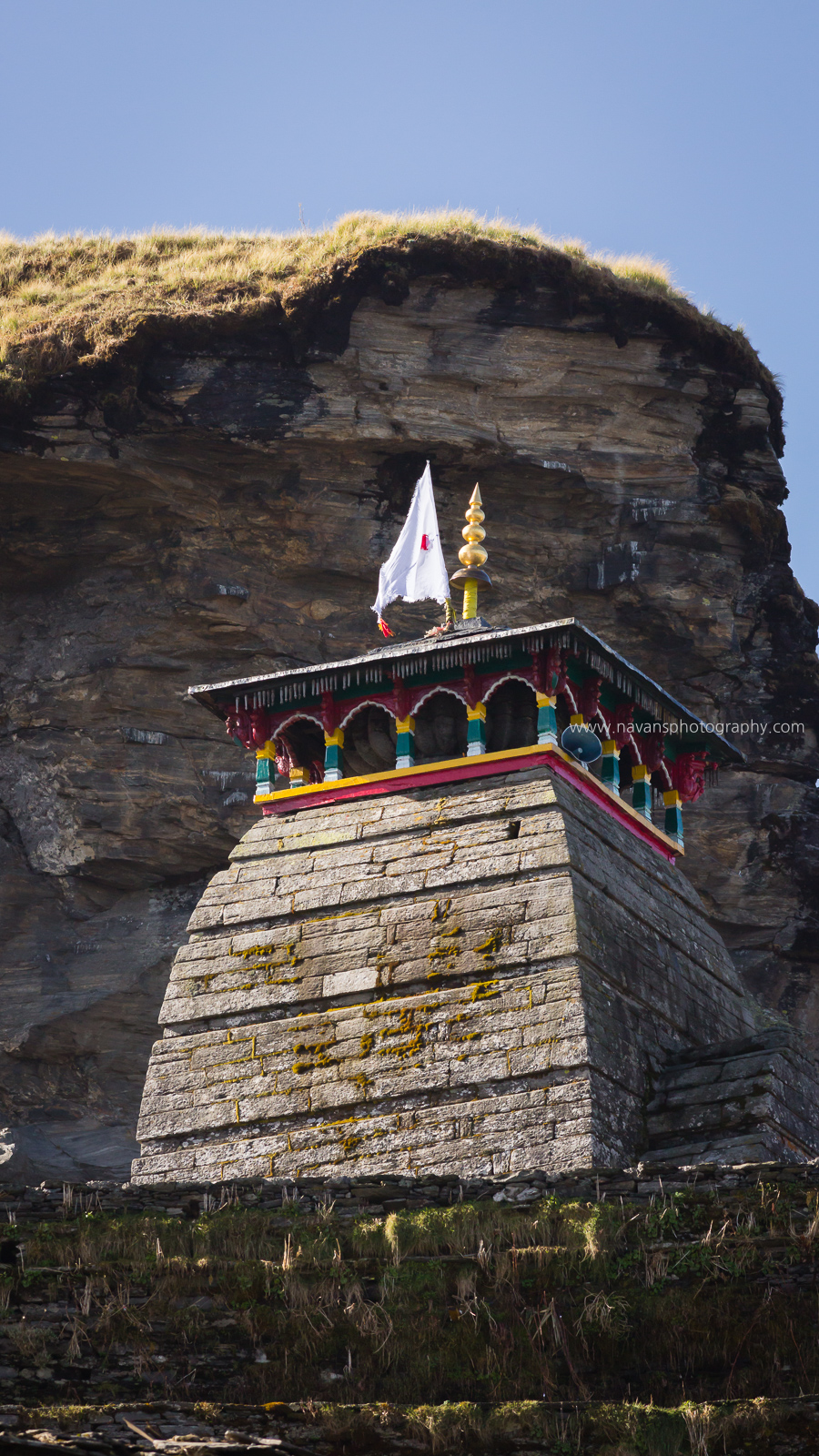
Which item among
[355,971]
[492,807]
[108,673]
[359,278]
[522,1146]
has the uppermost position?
[359,278]

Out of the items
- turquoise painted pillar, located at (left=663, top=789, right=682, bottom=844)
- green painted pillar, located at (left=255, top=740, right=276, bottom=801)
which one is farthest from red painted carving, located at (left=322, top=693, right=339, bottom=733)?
turquoise painted pillar, located at (left=663, top=789, right=682, bottom=844)

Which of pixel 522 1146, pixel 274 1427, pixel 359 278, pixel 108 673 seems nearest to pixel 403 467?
pixel 359 278

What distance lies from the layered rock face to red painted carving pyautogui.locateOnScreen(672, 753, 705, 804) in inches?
410

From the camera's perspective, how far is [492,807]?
18266 millimetres

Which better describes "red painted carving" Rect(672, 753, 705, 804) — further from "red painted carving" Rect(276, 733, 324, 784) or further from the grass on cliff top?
the grass on cliff top

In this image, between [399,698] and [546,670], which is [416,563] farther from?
[546,670]

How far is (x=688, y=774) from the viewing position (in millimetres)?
21891

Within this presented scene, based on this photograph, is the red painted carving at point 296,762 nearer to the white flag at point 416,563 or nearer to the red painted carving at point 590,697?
the white flag at point 416,563

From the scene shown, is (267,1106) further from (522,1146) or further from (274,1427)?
(274,1427)

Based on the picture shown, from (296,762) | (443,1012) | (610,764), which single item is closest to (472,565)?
(610,764)

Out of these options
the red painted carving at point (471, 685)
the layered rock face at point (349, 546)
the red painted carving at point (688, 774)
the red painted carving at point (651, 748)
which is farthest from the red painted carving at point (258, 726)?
the layered rock face at point (349, 546)

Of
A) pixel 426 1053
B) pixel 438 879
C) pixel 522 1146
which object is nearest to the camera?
pixel 522 1146

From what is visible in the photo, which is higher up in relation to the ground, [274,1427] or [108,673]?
[108,673]

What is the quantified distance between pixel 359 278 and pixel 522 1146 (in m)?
20.2
